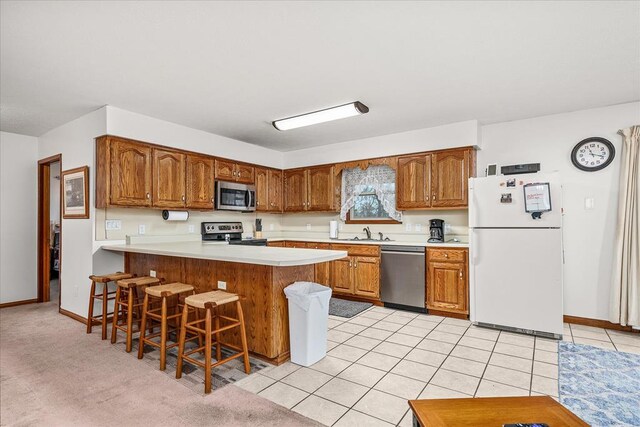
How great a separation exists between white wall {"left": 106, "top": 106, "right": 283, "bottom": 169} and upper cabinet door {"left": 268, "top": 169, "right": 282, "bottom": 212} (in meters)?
0.17

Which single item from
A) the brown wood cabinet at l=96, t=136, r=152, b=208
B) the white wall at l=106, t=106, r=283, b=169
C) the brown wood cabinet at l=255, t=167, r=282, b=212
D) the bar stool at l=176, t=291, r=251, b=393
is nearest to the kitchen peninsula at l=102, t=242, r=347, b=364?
the bar stool at l=176, t=291, r=251, b=393

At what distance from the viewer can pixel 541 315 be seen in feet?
11.1

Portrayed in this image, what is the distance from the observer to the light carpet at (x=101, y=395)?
6.52 feet

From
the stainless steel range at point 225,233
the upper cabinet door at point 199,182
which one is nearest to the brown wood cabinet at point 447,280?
the stainless steel range at point 225,233

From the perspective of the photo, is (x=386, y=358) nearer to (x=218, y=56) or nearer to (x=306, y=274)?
(x=306, y=274)

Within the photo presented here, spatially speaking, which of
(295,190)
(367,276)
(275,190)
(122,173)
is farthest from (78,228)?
(367,276)

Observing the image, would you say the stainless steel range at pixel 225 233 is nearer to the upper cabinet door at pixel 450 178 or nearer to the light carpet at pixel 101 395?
the light carpet at pixel 101 395

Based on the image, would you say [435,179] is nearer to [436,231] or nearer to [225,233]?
[436,231]

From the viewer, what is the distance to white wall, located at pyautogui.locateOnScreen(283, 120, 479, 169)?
13.8 ft

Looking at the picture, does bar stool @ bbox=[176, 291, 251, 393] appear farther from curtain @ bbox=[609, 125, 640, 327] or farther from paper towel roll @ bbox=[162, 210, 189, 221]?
curtain @ bbox=[609, 125, 640, 327]

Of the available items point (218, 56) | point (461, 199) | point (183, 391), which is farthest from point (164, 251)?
point (461, 199)

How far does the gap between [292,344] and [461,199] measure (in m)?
2.77

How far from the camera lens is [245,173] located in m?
5.22

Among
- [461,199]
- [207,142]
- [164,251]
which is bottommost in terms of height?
[164,251]
